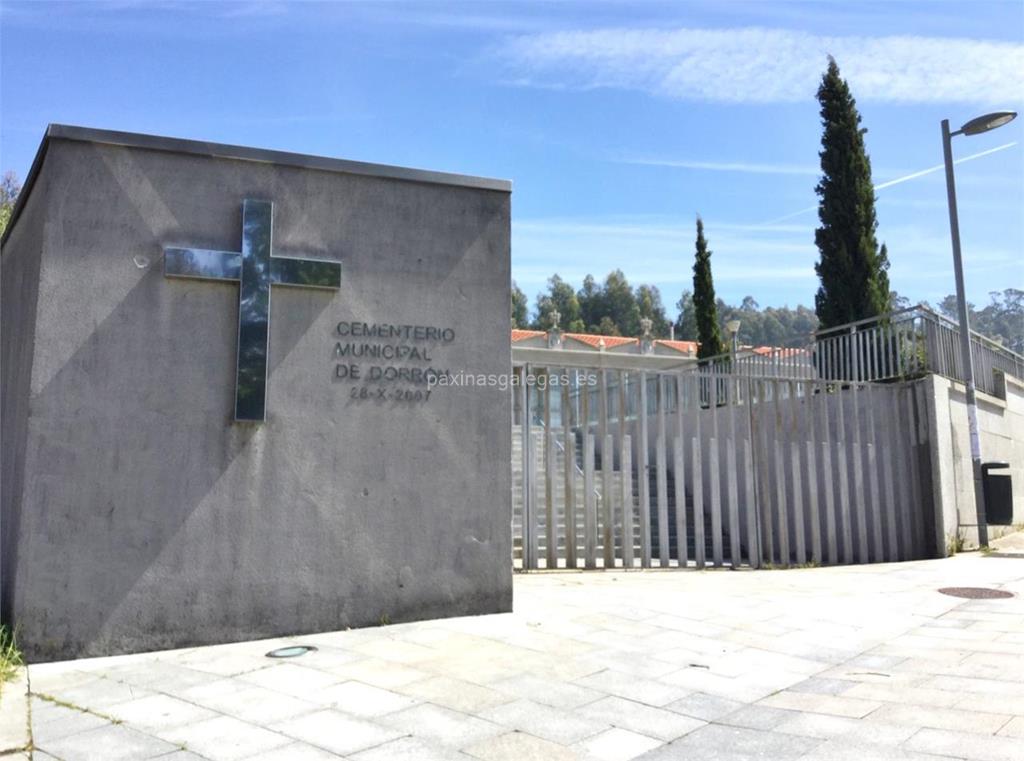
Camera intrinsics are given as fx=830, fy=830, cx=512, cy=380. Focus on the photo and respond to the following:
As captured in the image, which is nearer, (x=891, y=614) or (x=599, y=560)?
(x=891, y=614)

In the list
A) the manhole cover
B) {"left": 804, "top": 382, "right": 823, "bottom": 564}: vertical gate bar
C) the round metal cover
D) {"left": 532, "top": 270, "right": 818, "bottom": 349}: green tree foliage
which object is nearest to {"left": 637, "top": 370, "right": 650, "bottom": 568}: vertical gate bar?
{"left": 804, "top": 382, "right": 823, "bottom": 564}: vertical gate bar

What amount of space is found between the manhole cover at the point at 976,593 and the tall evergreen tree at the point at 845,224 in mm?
12704

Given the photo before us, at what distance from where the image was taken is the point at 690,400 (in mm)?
18156

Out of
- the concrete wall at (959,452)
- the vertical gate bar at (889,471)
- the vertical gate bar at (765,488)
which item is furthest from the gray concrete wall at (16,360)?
the concrete wall at (959,452)

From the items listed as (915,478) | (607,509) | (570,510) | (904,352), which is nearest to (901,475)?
(915,478)

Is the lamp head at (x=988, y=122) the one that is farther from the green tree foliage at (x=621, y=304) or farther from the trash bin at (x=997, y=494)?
the green tree foliage at (x=621, y=304)

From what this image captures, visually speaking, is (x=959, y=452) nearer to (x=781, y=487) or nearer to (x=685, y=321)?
(x=781, y=487)

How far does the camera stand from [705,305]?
29.8 meters

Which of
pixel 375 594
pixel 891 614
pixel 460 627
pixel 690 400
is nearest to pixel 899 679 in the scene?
pixel 891 614

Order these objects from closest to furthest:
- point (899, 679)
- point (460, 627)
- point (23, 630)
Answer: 1. point (899, 679)
2. point (23, 630)
3. point (460, 627)

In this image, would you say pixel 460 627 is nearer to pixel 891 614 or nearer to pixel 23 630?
pixel 23 630

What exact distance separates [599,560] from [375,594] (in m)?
4.49

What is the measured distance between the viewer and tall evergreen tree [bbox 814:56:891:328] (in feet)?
68.6

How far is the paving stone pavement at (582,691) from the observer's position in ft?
13.4
